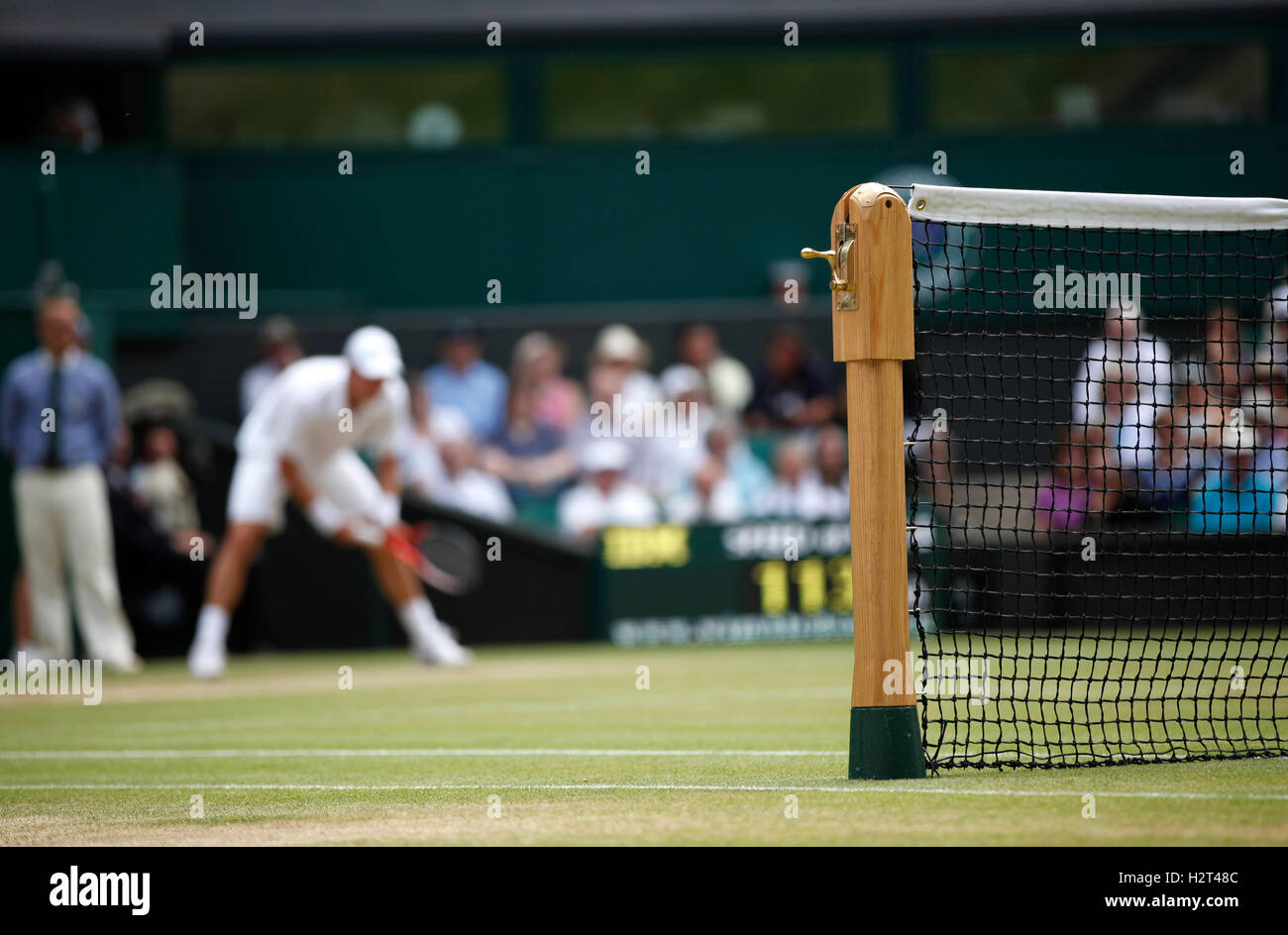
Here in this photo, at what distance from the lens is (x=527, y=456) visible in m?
15.3

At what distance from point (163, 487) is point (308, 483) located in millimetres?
2348

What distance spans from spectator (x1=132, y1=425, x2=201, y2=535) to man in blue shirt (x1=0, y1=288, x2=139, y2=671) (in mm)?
1074

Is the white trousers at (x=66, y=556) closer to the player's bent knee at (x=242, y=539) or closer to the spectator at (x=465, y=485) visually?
the player's bent knee at (x=242, y=539)

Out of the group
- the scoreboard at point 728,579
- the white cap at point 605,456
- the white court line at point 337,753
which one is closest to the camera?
the white court line at point 337,753

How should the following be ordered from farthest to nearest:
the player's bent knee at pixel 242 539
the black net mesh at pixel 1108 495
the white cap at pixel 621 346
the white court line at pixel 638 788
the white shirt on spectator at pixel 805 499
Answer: the white cap at pixel 621 346 → the white shirt on spectator at pixel 805 499 → the player's bent knee at pixel 242 539 → the black net mesh at pixel 1108 495 → the white court line at pixel 638 788

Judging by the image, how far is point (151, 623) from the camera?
14.3 metres

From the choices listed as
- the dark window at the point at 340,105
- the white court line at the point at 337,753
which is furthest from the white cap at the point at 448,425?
the white court line at the point at 337,753

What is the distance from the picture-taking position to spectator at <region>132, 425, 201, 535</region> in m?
14.3

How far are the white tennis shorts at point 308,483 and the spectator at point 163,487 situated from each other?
7.09 feet

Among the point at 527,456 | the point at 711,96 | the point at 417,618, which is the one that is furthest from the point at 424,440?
the point at 711,96

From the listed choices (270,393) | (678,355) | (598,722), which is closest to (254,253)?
(678,355)

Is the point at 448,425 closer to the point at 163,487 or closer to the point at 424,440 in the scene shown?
the point at 424,440

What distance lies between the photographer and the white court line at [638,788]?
5262 millimetres

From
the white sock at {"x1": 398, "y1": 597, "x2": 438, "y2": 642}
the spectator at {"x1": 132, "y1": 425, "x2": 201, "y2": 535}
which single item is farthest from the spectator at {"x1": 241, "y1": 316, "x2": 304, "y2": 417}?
the white sock at {"x1": 398, "y1": 597, "x2": 438, "y2": 642}
